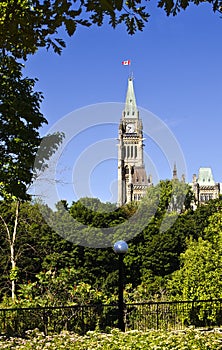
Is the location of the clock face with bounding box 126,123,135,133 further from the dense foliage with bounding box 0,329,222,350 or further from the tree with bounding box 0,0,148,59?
the tree with bounding box 0,0,148,59

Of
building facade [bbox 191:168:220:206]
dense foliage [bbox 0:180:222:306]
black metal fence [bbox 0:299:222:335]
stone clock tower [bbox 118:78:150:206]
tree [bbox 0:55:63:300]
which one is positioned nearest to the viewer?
tree [bbox 0:55:63:300]

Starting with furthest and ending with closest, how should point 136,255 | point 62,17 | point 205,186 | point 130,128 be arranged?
point 130,128, point 205,186, point 136,255, point 62,17

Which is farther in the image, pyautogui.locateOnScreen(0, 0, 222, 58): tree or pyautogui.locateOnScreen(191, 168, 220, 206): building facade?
pyautogui.locateOnScreen(191, 168, 220, 206): building facade

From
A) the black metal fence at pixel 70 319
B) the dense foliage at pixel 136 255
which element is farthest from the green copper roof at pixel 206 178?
the black metal fence at pixel 70 319

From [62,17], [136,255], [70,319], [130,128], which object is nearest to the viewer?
[62,17]

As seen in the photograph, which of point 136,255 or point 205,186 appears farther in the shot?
point 205,186

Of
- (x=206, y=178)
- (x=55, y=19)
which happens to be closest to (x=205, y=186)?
(x=206, y=178)

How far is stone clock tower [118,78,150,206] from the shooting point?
59.3 metres

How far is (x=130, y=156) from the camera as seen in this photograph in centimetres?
7262

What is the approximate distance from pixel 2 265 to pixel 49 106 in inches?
333

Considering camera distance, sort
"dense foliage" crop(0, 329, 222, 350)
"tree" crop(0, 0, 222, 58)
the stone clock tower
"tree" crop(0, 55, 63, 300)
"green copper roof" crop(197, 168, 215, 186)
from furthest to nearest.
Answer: "green copper roof" crop(197, 168, 215, 186), the stone clock tower, "tree" crop(0, 55, 63, 300), "dense foliage" crop(0, 329, 222, 350), "tree" crop(0, 0, 222, 58)

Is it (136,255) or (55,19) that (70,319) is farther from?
(136,255)

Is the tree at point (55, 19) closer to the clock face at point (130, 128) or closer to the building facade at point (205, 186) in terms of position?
the building facade at point (205, 186)

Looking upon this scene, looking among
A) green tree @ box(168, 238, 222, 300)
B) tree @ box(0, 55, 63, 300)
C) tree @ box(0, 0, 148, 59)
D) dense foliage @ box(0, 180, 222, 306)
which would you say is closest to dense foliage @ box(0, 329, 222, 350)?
tree @ box(0, 55, 63, 300)
